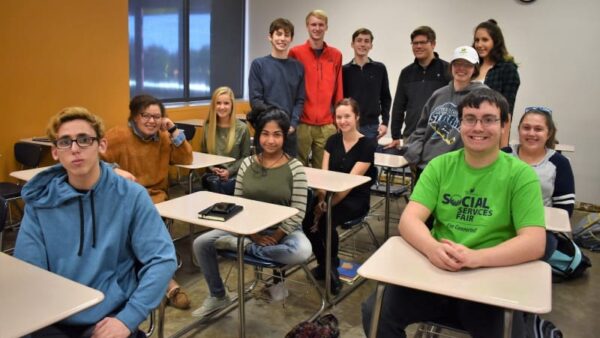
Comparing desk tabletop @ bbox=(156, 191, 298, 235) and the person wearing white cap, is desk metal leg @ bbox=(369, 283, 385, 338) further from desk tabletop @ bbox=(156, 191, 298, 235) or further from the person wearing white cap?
the person wearing white cap

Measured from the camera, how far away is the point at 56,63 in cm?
420

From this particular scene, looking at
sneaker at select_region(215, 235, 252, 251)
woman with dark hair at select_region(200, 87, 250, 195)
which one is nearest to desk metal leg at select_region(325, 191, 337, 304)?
sneaker at select_region(215, 235, 252, 251)

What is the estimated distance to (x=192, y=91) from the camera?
643 centimetres

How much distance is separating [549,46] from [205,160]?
3861 millimetres

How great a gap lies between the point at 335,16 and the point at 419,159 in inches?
148

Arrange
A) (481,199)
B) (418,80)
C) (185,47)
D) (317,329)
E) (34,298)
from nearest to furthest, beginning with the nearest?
1. (34,298)
2. (481,199)
3. (317,329)
4. (418,80)
5. (185,47)

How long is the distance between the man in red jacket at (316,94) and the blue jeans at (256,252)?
1.48 metres

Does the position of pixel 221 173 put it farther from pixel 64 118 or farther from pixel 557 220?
pixel 557 220

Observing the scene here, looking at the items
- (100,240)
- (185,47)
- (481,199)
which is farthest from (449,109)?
(185,47)

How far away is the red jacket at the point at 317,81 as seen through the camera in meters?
3.92

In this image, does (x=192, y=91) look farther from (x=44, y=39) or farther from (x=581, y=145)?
(x=581, y=145)

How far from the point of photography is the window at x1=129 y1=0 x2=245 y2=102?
5.73 m

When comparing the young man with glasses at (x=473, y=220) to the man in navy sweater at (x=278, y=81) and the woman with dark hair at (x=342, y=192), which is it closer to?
the woman with dark hair at (x=342, y=192)

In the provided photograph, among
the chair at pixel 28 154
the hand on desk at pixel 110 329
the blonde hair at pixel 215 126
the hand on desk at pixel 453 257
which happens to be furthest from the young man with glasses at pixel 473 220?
the chair at pixel 28 154
